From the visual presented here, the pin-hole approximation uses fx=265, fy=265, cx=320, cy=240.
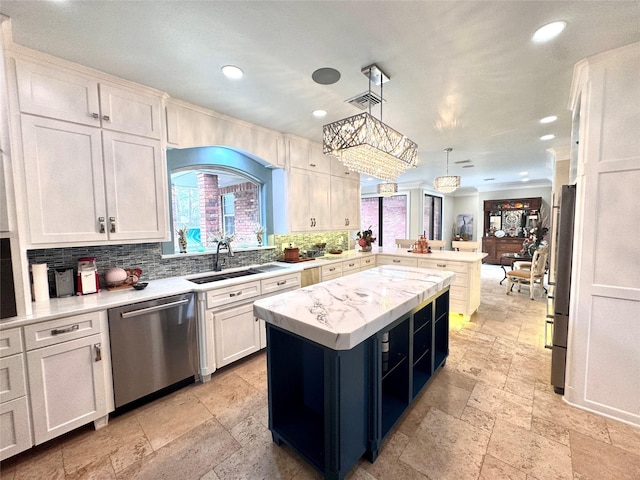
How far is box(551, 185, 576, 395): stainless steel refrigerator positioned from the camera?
2.22 metres

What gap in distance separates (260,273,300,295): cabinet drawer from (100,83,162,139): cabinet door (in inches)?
69.8

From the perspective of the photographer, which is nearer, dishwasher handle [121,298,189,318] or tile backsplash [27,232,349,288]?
dishwasher handle [121,298,189,318]

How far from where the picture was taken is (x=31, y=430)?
167 cm

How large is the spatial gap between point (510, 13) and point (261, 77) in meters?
1.70

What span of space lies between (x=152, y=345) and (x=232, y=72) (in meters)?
2.29

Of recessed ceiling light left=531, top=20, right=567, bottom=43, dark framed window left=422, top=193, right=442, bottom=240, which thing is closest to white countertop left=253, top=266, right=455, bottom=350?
recessed ceiling light left=531, top=20, right=567, bottom=43

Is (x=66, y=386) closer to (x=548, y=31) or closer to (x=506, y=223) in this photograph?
(x=548, y=31)

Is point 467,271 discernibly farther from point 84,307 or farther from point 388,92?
point 84,307

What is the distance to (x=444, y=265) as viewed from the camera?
160 inches

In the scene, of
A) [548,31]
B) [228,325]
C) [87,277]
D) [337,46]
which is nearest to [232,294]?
[228,325]

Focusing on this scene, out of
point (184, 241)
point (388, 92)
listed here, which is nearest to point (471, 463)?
point (388, 92)

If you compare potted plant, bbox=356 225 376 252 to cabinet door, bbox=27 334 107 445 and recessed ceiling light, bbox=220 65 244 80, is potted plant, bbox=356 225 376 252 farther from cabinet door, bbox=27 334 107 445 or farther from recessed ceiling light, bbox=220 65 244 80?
cabinet door, bbox=27 334 107 445

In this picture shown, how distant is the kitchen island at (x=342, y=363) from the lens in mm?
1408

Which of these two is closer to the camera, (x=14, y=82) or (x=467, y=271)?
(x=14, y=82)
